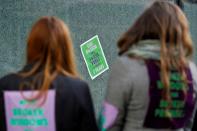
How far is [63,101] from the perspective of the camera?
3.13 metres

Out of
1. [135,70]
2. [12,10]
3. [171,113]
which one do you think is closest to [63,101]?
[135,70]

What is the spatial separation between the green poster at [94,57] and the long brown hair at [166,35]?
2961mm

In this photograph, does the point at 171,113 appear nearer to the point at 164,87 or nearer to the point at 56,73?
the point at 164,87

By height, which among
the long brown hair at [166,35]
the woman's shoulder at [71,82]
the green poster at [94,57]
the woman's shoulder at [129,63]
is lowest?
the green poster at [94,57]

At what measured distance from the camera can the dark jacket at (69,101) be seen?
3121 millimetres

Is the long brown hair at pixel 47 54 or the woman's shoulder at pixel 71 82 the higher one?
the long brown hair at pixel 47 54

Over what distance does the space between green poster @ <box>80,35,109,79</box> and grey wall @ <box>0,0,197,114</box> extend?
0.05 meters

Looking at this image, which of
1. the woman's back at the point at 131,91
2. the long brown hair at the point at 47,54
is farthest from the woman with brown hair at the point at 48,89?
the woman's back at the point at 131,91

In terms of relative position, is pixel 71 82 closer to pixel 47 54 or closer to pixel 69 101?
pixel 69 101

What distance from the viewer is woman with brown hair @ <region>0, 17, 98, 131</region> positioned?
3100 millimetres

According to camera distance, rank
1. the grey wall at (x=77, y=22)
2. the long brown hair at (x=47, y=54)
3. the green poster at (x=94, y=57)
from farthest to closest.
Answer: the green poster at (x=94, y=57) < the grey wall at (x=77, y=22) < the long brown hair at (x=47, y=54)

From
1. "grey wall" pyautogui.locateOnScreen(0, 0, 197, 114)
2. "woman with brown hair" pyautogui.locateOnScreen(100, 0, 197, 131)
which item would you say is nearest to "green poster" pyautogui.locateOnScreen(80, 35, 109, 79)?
"grey wall" pyautogui.locateOnScreen(0, 0, 197, 114)

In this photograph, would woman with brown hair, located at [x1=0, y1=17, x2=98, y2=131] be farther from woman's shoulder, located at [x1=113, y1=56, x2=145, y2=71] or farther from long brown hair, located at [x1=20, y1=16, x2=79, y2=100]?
woman's shoulder, located at [x1=113, y1=56, x2=145, y2=71]

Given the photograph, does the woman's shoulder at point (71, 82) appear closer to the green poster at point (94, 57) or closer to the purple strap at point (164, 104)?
the purple strap at point (164, 104)
